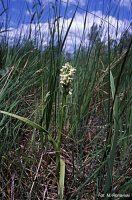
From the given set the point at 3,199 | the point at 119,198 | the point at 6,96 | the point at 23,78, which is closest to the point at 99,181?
the point at 119,198

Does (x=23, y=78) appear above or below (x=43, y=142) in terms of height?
above

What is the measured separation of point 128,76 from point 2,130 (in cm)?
67

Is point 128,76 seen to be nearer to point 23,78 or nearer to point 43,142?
point 23,78

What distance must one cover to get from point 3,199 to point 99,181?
282 mm

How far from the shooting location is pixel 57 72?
117 centimetres

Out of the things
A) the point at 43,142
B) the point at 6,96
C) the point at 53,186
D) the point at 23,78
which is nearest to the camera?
the point at 53,186

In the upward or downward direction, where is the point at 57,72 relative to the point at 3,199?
upward

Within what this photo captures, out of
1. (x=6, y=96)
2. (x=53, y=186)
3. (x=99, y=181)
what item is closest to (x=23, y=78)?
(x=6, y=96)

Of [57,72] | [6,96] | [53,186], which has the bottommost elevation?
[53,186]

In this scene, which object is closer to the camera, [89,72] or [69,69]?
[69,69]

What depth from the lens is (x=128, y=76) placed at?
1532 millimetres

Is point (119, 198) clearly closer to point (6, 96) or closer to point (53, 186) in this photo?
point (53, 186)

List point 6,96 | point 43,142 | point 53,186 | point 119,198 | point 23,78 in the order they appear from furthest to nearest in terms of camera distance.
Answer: point 23,78 < point 6,96 < point 43,142 < point 53,186 < point 119,198

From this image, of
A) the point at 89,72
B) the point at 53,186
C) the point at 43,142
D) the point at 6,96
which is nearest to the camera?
the point at 53,186
